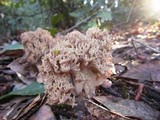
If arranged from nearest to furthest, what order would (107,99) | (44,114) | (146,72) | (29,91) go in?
(44,114), (107,99), (29,91), (146,72)

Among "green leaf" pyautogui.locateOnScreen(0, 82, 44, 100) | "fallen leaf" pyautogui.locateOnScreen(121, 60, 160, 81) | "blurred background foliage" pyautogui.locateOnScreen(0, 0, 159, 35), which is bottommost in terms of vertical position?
"green leaf" pyautogui.locateOnScreen(0, 82, 44, 100)

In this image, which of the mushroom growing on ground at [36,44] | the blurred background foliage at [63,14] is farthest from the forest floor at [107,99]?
the blurred background foliage at [63,14]

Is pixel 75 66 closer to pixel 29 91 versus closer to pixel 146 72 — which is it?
pixel 29 91

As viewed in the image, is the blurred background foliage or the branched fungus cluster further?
the blurred background foliage

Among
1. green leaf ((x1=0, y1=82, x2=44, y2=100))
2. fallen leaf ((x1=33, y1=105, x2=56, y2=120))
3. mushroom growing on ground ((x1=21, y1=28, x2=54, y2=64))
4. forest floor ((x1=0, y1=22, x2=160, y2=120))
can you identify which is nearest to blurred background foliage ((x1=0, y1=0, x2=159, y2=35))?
mushroom growing on ground ((x1=21, y1=28, x2=54, y2=64))

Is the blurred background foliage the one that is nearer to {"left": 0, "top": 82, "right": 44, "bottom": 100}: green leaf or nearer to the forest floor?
the forest floor

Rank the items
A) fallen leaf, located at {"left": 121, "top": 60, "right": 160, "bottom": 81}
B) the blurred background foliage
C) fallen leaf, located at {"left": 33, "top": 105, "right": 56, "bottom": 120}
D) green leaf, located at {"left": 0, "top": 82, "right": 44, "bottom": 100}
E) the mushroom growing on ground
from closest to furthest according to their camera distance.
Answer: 1. fallen leaf, located at {"left": 33, "top": 105, "right": 56, "bottom": 120}
2. green leaf, located at {"left": 0, "top": 82, "right": 44, "bottom": 100}
3. fallen leaf, located at {"left": 121, "top": 60, "right": 160, "bottom": 81}
4. the mushroom growing on ground
5. the blurred background foliage

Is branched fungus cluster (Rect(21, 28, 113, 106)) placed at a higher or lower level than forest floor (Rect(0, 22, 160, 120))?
higher

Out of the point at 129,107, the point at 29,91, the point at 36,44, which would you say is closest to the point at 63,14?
the point at 36,44
